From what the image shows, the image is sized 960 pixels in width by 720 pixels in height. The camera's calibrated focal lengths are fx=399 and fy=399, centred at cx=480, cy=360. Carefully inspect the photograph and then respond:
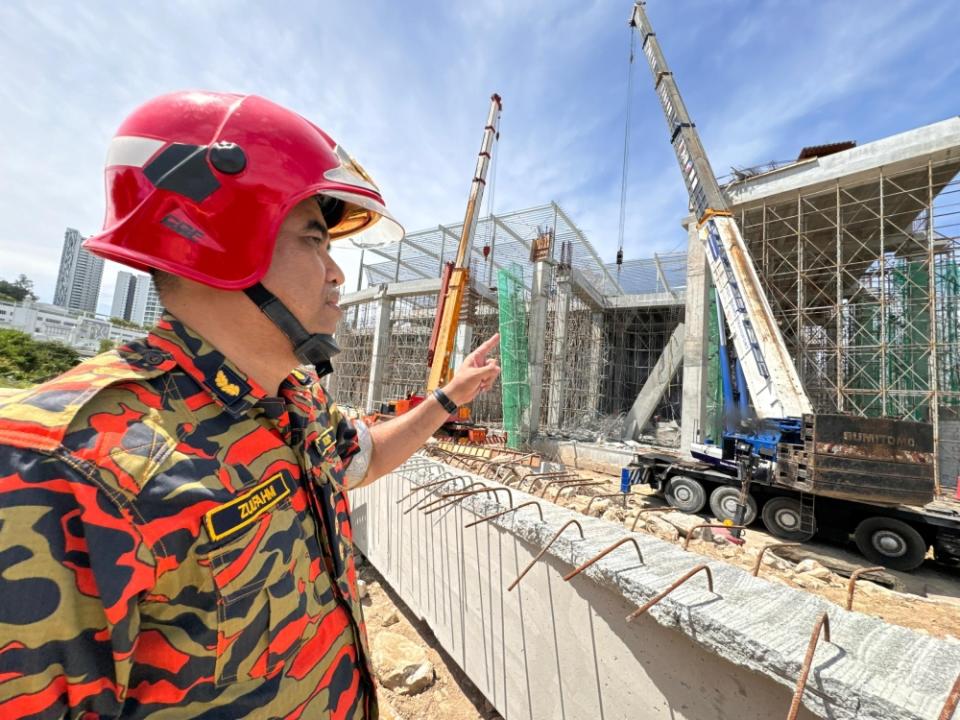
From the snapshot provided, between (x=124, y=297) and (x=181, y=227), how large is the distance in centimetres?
10459

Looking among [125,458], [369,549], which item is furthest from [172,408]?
[369,549]


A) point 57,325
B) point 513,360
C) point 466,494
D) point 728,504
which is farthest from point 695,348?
point 57,325

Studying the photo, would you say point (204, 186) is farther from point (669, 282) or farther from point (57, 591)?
point (669, 282)

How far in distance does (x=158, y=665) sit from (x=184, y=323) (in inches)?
25.6

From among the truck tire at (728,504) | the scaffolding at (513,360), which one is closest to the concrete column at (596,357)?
the scaffolding at (513,360)

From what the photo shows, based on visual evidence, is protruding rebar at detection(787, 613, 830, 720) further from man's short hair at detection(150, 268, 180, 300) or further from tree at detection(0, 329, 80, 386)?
tree at detection(0, 329, 80, 386)

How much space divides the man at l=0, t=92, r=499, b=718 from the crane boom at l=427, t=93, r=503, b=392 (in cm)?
1025

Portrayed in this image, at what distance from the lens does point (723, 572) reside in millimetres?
1679

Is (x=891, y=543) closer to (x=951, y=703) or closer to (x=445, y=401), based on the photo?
(x=951, y=703)

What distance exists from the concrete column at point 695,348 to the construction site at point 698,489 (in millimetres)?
64

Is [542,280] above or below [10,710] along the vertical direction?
above

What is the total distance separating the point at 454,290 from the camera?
11.9 m

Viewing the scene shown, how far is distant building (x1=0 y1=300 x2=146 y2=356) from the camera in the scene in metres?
34.4

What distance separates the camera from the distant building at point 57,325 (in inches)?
1356
